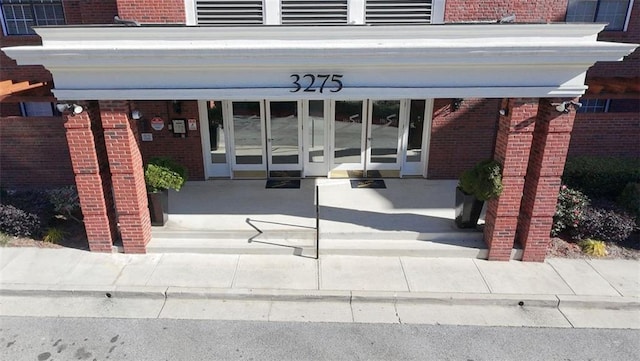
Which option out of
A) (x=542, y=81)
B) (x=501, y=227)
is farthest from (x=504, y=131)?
(x=501, y=227)

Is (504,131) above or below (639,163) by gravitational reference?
above

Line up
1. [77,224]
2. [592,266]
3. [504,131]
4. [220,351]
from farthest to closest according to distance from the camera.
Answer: [77,224] → [592,266] → [504,131] → [220,351]

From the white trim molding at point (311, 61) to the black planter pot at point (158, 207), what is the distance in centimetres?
215

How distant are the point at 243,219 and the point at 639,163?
9.30 meters

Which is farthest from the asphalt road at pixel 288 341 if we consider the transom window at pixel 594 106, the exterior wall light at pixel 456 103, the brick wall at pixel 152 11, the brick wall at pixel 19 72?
the transom window at pixel 594 106

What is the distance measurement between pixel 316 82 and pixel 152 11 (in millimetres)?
5013

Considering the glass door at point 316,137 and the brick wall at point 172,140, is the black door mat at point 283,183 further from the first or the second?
the brick wall at point 172,140

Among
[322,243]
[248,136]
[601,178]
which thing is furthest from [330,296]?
[601,178]

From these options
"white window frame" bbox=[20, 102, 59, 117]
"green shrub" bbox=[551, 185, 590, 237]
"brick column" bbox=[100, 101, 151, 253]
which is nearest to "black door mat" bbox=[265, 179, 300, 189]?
"brick column" bbox=[100, 101, 151, 253]

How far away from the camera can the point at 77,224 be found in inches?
339

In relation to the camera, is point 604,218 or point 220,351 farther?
point 604,218

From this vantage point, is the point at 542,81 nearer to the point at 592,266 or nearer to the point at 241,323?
the point at 592,266

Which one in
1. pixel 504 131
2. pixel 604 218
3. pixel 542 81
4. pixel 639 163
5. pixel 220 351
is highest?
pixel 542 81

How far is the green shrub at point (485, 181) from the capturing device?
707 centimetres
